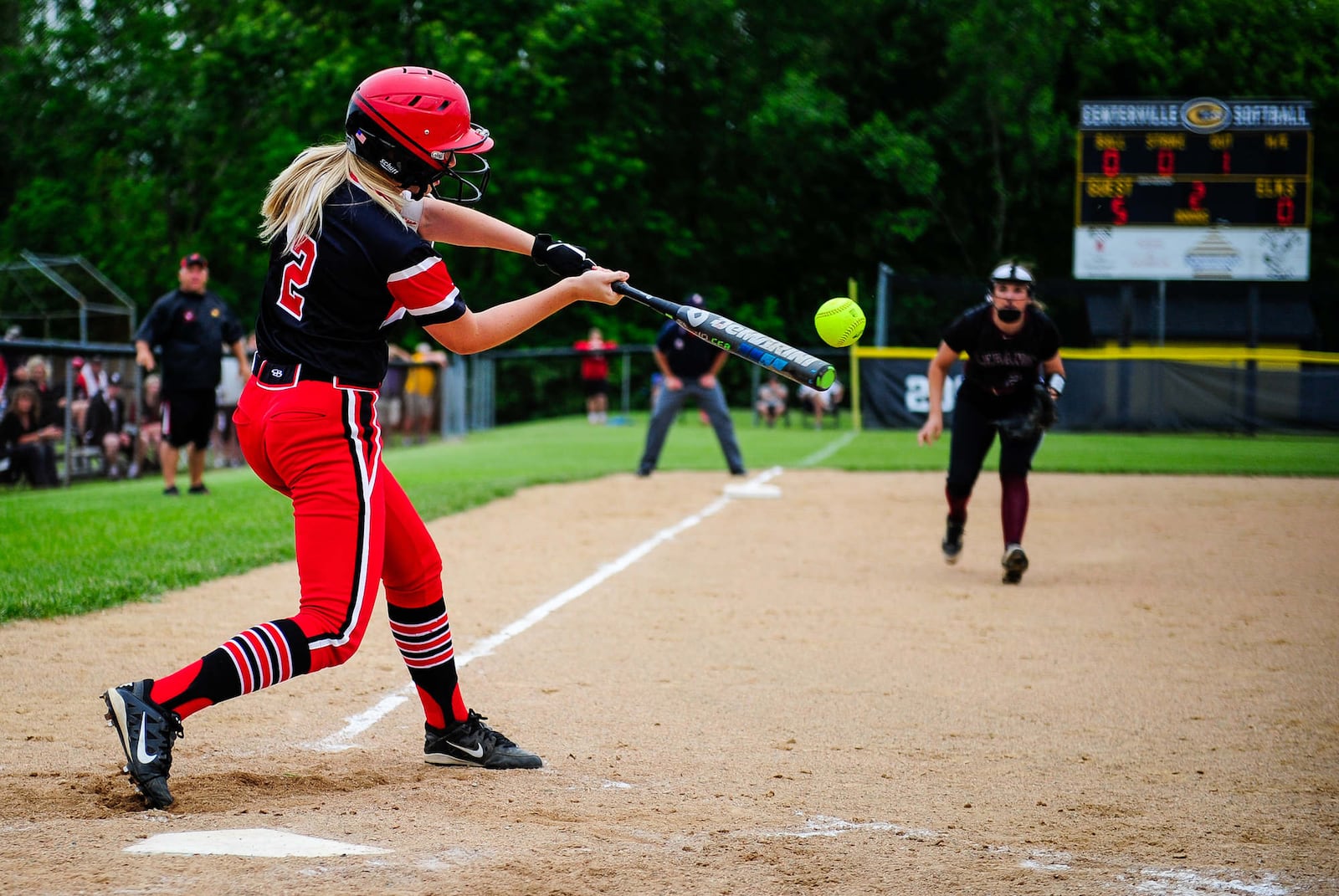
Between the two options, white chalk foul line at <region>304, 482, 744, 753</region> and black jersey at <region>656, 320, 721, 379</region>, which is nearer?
white chalk foul line at <region>304, 482, 744, 753</region>

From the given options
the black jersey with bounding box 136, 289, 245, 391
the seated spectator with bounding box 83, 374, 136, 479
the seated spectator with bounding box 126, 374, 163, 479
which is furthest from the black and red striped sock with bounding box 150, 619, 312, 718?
the seated spectator with bounding box 126, 374, 163, 479

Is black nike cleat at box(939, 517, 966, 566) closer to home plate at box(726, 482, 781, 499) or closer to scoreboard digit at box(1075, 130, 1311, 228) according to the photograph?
home plate at box(726, 482, 781, 499)

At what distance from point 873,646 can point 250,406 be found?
382 cm

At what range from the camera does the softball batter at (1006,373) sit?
8656 mm

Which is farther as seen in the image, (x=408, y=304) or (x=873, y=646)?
(x=873, y=646)

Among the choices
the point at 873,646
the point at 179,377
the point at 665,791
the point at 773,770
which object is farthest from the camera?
the point at 179,377

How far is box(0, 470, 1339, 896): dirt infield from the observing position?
3.51 m

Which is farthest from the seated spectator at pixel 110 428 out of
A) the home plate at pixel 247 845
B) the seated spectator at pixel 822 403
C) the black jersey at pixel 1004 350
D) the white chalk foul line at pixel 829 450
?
the seated spectator at pixel 822 403

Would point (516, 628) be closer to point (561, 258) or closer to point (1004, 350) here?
point (561, 258)

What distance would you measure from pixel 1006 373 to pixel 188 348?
7727 mm

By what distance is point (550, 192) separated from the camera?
38188mm

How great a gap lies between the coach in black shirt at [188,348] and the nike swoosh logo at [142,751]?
9046 mm

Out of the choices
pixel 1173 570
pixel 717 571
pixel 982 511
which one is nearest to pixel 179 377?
pixel 717 571

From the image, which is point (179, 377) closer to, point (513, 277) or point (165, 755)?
point (165, 755)
